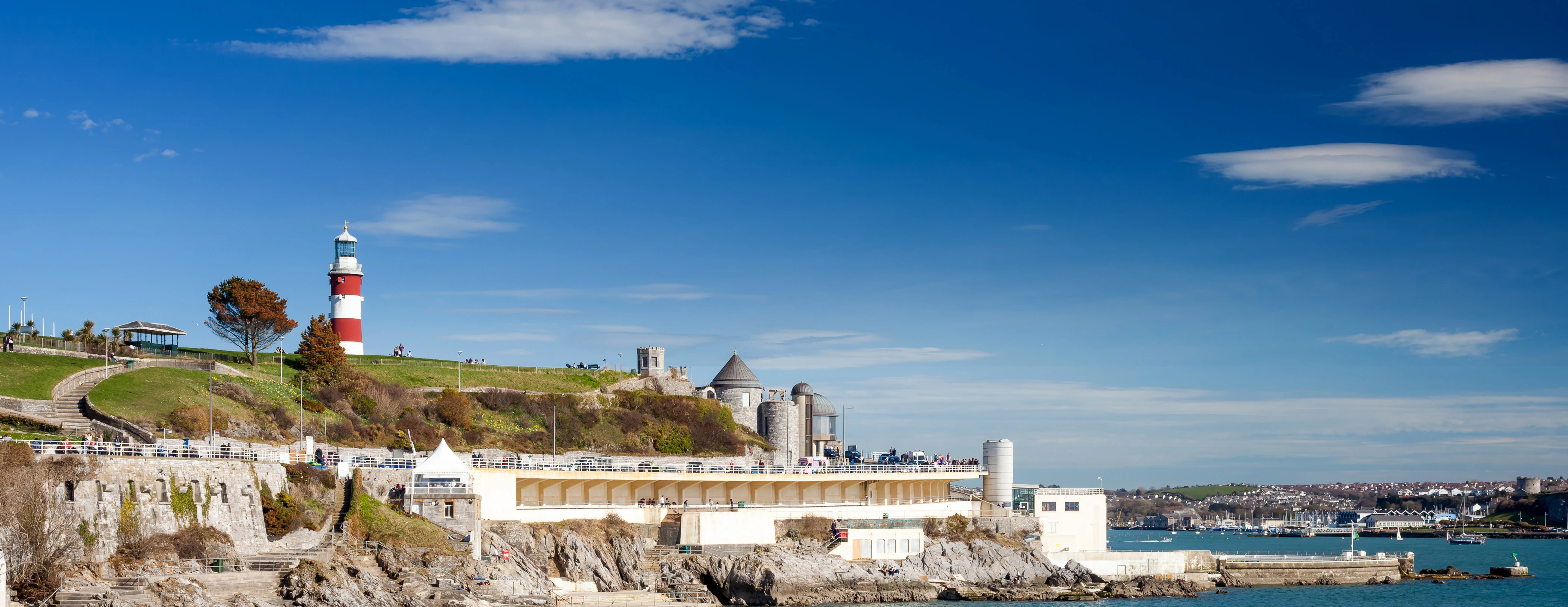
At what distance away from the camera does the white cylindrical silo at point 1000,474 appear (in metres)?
79.6

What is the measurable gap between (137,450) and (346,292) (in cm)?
4231

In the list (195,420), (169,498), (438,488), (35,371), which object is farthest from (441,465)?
(35,371)

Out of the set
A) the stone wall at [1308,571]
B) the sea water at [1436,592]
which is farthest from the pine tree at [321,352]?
the stone wall at [1308,571]

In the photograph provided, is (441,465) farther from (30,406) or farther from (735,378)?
(735,378)

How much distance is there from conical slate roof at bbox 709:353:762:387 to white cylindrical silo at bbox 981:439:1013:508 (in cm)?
2470

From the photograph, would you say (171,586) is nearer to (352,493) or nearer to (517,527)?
(352,493)

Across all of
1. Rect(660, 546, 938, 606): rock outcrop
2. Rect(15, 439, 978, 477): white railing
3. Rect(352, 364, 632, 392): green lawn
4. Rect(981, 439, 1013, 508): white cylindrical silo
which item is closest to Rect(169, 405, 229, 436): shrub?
Rect(15, 439, 978, 477): white railing

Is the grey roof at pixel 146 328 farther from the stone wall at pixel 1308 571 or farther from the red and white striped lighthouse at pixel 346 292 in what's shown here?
the stone wall at pixel 1308 571

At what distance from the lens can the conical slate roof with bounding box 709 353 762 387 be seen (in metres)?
99.3

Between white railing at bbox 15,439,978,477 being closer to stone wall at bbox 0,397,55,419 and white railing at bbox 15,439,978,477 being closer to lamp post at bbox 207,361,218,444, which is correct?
lamp post at bbox 207,361,218,444

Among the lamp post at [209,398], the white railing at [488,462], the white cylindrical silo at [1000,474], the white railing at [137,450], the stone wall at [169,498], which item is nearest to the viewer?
the stone wall at [169,498]

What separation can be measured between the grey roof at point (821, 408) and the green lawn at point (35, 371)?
48348 mm

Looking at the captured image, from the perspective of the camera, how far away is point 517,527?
58.4m

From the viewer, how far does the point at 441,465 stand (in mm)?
53812
